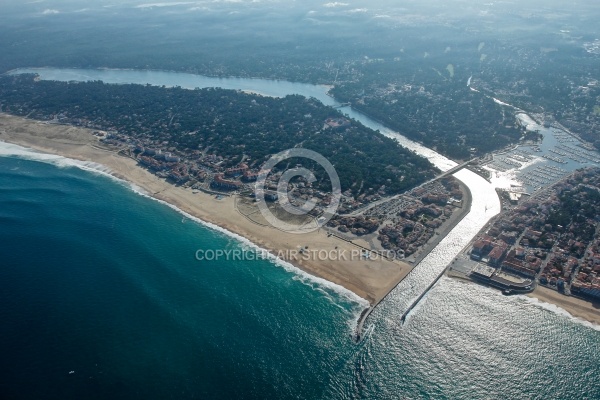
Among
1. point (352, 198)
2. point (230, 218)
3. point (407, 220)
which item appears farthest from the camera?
point (352, 198)

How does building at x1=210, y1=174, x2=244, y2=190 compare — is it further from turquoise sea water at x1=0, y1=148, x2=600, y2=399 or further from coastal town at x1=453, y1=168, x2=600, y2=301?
coastal town at x1=453, y1=168, x2=600, y2=301

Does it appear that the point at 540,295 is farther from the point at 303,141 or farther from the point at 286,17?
the point at 286,17

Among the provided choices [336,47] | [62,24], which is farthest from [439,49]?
[62,24]

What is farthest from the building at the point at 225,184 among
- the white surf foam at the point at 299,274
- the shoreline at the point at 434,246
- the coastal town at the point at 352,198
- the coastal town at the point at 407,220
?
the shoreline at the point at 434,246

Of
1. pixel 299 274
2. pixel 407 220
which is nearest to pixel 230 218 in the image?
pixel 299 274

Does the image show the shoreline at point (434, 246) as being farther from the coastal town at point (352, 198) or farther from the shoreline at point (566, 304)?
the shoreline at point (566, 304)

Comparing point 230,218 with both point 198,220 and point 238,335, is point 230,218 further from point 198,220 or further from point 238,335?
point 238,335

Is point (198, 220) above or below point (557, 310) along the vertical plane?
above

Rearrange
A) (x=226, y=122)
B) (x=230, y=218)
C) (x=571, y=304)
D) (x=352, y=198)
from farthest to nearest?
1. (x=226, y=122)
2. (x=352, y=198)
3. (x=230, y=218)
4. (x=571, y=304)
